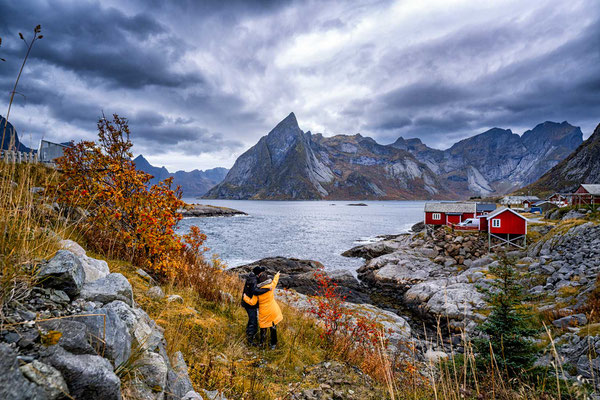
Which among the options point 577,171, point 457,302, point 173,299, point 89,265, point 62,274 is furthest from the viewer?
point 577,171

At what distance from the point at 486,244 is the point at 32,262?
1510 inches

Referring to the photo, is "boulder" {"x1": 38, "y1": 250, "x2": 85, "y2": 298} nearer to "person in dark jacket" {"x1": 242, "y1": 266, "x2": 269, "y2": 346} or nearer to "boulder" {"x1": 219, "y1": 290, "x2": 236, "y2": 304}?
"person in dark jacket" {"x1": 242, "y1": 266, "x2": 269, "y2": 346}

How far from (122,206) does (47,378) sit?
7.18 meters

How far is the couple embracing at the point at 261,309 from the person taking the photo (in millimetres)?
6523

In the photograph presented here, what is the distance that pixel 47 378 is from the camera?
1.80 meters

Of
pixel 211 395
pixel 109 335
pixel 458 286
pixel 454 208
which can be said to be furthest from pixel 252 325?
pixel 454 208

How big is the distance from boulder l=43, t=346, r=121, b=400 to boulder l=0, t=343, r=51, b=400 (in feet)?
0.78

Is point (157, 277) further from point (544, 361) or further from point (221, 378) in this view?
point (544, 361)

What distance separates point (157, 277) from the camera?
25.1 ft

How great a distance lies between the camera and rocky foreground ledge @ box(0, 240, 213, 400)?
69.8 inches

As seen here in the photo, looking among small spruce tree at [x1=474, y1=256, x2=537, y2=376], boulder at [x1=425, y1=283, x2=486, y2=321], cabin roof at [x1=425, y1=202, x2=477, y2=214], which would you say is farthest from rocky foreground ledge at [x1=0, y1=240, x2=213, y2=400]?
cabin roof at [x1=425, y1=202, x2=477, y2=214]

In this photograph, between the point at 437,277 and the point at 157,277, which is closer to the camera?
the point at 157,277

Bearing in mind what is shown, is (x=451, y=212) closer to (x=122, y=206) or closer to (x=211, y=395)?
(x=122, y=206)

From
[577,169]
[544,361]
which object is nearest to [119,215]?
[544,361]
